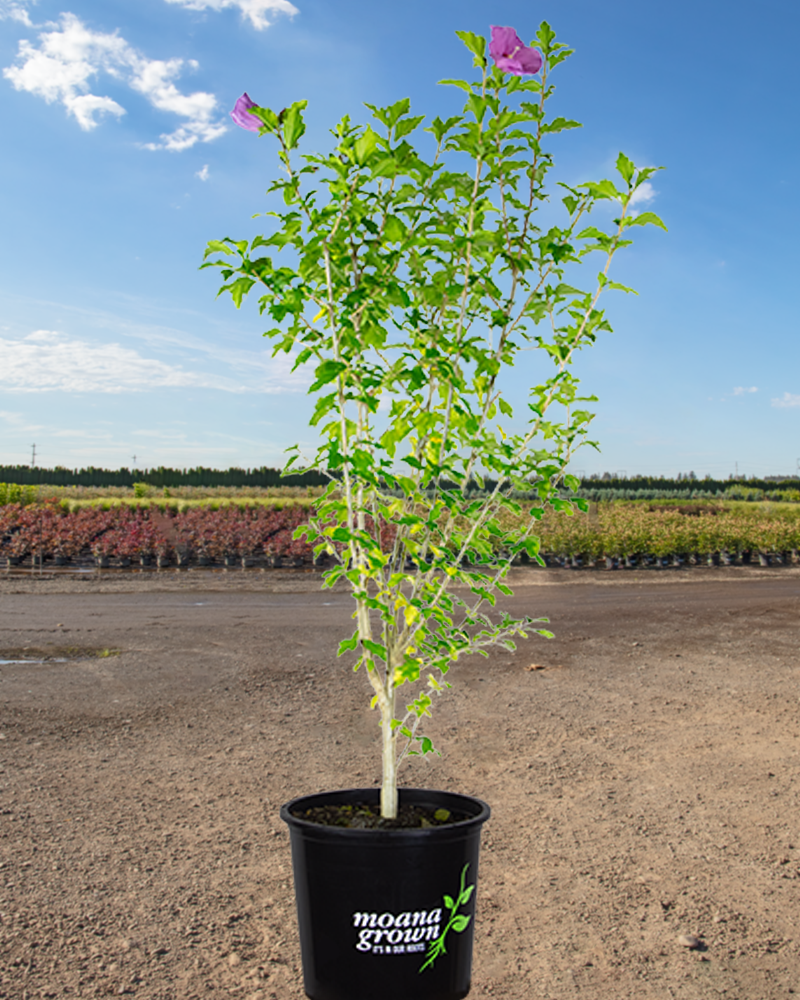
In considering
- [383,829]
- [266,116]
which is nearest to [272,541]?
[383,829]

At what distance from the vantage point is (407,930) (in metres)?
2.38

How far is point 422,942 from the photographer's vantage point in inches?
94.3

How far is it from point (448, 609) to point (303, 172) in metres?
1.49

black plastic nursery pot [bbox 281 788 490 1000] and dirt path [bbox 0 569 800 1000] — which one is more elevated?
black plastic nursery pot [bbox 281 788 490 1000]

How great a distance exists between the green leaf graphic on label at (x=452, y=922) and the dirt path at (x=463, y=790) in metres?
0.36

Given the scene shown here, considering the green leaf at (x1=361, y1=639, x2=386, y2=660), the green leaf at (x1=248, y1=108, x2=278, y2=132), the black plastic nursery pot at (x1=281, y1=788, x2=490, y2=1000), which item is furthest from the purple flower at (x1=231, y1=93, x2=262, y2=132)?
the black plastic nursery pot at (x1=281, y1=788, x2=490, y2=1000)

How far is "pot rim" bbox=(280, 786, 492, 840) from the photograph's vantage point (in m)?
2.31

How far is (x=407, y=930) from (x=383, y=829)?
308 millimetres

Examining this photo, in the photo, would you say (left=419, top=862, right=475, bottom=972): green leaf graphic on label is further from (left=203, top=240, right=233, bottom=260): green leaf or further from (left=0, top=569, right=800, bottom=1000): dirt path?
(left=203, top=240, right=233, bottom=260): green leaf

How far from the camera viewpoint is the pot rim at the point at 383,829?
2309mm

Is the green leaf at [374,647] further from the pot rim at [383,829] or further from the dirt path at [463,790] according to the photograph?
the dirt path at [463,790]

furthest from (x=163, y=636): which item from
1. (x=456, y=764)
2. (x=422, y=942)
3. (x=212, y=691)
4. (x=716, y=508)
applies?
(x=716, y=508)

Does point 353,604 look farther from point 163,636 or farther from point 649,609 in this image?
point 649,609

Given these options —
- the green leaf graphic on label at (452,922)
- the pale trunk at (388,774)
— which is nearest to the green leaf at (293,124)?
the pale trunk at (388,774)
